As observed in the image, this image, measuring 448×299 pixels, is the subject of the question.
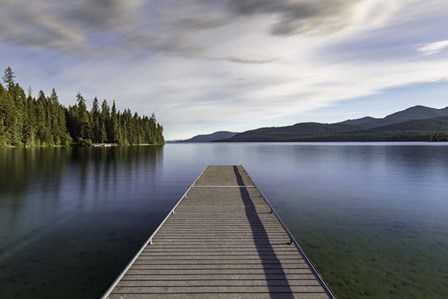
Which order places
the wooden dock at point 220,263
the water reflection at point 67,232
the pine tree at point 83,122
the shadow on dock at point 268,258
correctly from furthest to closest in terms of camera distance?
the pine tree at point 83,122, the water reflection at point 67,232, the shadow on dock at point 268,258, the wooden dock at point 220,263

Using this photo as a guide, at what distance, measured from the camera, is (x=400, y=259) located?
35.9 feet

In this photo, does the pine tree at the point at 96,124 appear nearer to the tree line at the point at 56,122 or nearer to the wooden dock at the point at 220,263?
the tree line at the point at 56,122

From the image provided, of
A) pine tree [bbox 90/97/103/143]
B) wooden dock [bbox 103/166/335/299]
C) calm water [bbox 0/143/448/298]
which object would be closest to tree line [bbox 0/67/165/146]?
pine tree [bbox 90/97/103/143]

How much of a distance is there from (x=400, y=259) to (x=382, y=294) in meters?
3.32

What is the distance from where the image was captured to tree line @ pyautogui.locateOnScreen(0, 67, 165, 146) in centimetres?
7981

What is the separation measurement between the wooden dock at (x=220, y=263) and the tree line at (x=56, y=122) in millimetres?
88543

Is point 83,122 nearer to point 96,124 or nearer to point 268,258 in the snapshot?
point 96,124

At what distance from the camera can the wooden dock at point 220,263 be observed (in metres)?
6.93

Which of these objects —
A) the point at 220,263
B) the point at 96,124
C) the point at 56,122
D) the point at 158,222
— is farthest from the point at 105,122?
the point at 220,263

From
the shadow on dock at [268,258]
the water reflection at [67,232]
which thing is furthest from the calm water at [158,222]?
the shadow on dock at [268,258]

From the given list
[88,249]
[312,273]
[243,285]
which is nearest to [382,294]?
[312,273]

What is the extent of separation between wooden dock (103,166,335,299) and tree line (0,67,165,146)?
88543mm

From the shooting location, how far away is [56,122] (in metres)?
99.9

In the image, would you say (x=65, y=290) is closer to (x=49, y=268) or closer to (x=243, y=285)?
(x=49, y=268)
